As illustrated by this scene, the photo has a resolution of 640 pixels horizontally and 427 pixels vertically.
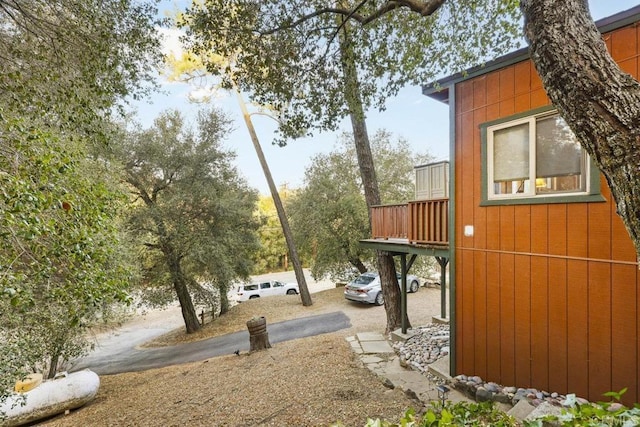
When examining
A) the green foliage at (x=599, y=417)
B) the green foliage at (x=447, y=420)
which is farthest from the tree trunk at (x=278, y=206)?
the green foliage at (x=599, y=417)

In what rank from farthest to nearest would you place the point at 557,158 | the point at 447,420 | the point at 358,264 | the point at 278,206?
the point at 358,264 → the point at 278,206 → the point at 557,158 → the point at 447,420

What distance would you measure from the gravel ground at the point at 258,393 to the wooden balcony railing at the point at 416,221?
7.78 feet

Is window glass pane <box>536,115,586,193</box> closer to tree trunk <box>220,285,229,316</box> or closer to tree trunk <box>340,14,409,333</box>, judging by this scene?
tree trunk <box>340,14,409,333</box>

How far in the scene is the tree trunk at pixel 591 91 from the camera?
4.97 ft

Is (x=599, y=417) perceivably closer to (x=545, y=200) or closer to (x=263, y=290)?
(x=545, y=200)

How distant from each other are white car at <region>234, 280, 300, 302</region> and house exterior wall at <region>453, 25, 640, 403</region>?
12.4 meters

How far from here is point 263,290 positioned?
16.1 metres

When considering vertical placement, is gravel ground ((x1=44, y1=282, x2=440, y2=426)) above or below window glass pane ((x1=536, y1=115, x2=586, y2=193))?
below

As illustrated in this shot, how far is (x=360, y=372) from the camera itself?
15.8 feet

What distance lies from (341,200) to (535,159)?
8.82 metres

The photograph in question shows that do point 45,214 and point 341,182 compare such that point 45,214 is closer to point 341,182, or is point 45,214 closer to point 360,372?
point 360,372

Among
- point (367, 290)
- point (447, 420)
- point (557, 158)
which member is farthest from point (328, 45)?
point (367, 290)

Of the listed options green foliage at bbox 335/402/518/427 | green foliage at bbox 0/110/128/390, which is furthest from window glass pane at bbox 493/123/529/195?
green foliage at bbox 0/110/128/390

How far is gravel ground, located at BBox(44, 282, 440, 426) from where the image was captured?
371cm
